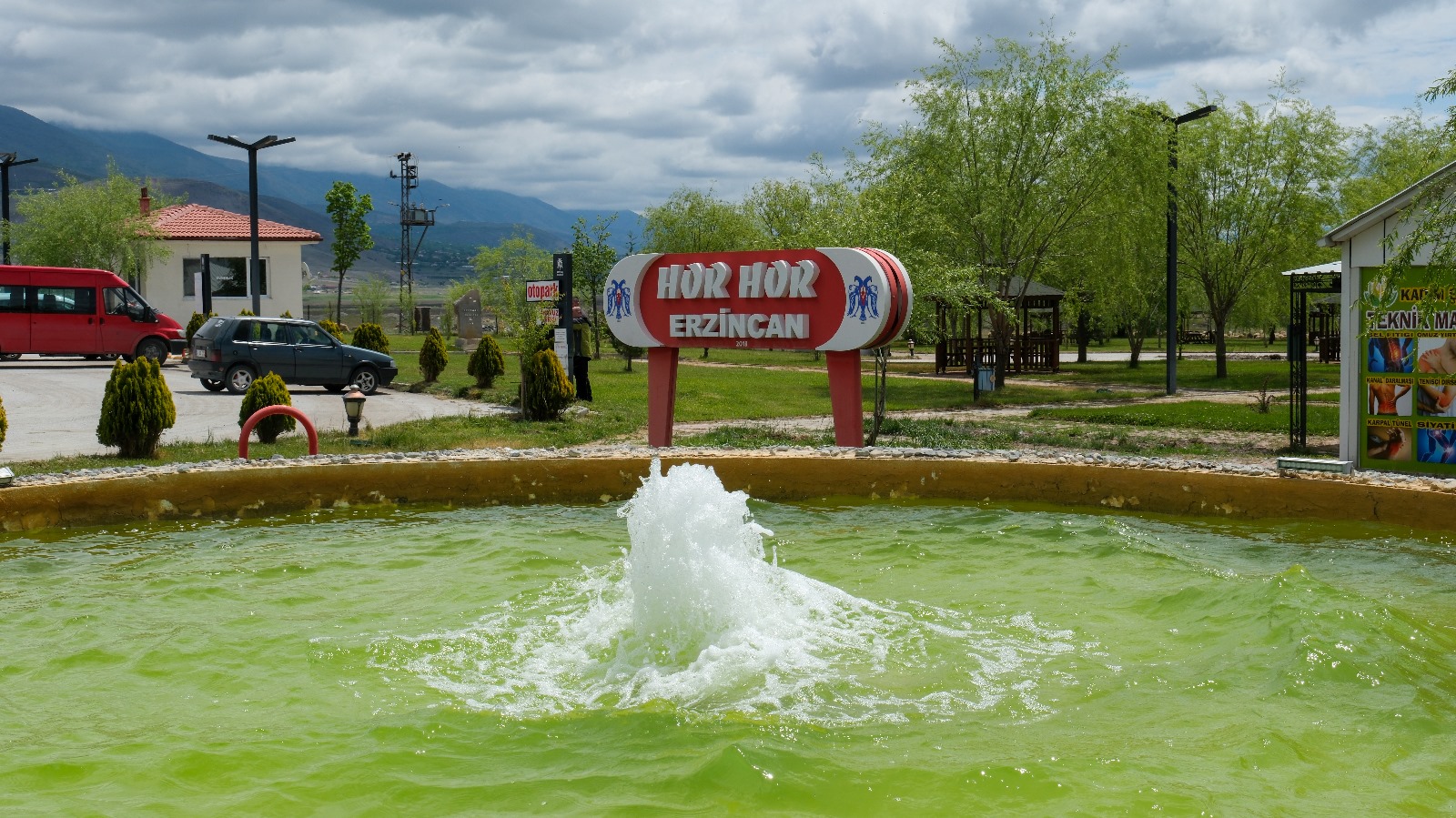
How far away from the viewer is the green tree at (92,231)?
44.3 meters

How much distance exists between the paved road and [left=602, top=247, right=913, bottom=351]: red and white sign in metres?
5.75

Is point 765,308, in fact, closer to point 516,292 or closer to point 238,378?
point 516,292

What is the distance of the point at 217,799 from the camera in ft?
17.6

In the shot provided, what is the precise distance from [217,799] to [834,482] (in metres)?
7.11

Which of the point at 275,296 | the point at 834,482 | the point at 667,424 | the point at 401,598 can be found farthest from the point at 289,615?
the point at 275,296

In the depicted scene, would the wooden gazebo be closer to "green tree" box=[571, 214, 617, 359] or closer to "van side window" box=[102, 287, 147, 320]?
"green tree" box=[571, 214, 617, 359]

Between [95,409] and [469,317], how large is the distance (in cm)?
4687

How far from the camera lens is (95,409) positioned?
849 inches

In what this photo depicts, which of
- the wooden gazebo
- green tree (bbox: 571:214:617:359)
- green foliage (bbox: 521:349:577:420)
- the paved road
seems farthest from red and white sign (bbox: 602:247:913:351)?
green tree (bbox: 571:214:617:359)

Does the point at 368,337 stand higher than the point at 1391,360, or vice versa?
the point at 368,337

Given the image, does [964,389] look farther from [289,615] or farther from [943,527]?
[289,615]

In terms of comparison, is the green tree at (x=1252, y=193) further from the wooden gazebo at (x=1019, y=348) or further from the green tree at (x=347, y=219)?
the green tree at (x=347, y=219)

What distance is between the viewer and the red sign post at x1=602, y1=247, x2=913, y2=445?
14.1m

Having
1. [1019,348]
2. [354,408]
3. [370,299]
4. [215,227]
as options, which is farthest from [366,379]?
[370,299]
